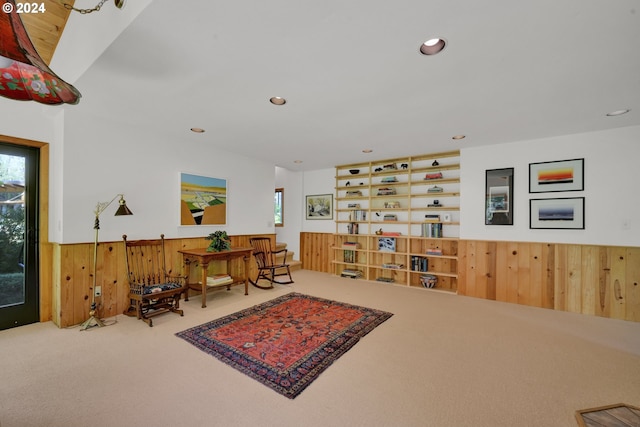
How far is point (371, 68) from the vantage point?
2125mm

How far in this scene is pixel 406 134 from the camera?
3832 mm

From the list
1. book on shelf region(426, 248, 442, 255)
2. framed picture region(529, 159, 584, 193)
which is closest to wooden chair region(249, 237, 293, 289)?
book on shelf region(426, 248, 442, 255)

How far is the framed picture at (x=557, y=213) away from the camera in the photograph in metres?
3.72

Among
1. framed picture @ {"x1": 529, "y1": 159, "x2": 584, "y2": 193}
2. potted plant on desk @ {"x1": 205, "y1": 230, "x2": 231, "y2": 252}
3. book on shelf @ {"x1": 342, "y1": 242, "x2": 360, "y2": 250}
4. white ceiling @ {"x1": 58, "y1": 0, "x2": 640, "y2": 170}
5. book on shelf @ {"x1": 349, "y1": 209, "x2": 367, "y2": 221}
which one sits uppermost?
white ceiling @ {"x1": 58, "y1": 0, "x2": 640, "y2": 170}

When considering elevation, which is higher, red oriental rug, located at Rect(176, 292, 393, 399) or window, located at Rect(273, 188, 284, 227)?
window, located at Rect(273, 188, 284, 227)

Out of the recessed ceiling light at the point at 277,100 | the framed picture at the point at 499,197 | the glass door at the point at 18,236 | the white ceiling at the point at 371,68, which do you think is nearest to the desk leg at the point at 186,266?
the glass door at the point at 18,236

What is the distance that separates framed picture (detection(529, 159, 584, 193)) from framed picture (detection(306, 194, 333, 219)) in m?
3.78

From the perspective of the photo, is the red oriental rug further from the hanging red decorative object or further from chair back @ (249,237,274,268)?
the hanging red decorative object

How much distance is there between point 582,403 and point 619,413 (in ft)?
1.59

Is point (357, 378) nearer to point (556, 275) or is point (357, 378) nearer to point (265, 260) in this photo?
point (265, 260)

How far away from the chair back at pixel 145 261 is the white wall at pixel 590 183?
5.07 metres

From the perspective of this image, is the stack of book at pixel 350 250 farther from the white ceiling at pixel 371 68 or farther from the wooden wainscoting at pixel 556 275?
the white ceiling at pixel 371 68

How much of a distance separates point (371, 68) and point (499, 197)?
342cm

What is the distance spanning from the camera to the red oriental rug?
218cm
